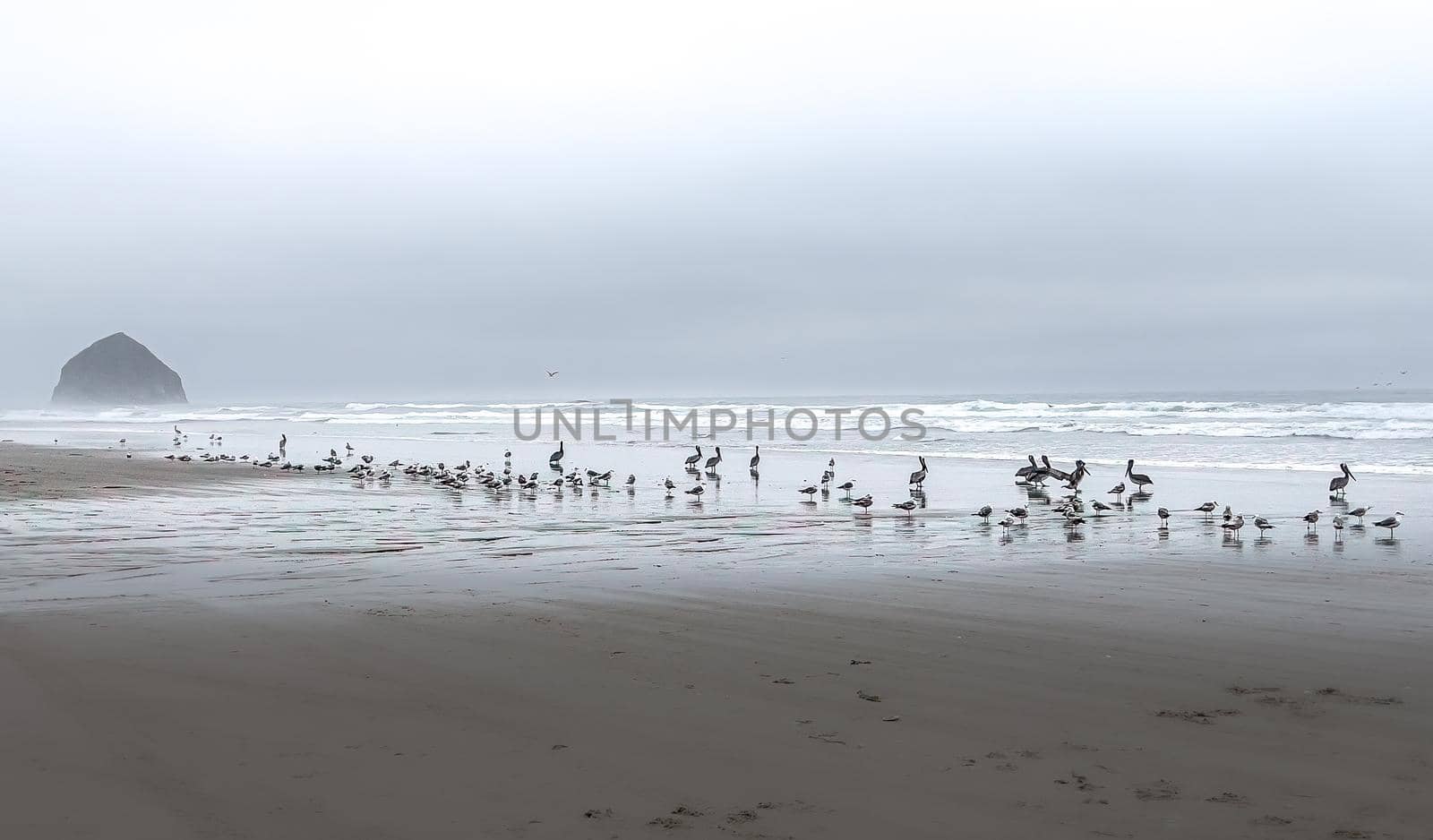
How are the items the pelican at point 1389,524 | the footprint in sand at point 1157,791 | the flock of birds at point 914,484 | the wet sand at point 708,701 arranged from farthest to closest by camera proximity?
the flock of birds at point 914,484 < the pelican at point 1389,524 < the footprint in sand at point 1157,791 < the wet sand at point 708,701

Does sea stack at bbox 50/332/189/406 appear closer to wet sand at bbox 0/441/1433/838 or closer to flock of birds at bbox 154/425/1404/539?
flock of birds at bbox 154/425/1404/539

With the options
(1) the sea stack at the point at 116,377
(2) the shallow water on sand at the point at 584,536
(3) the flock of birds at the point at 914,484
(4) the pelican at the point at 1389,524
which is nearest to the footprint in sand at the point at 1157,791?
(2) the shallow water on sand at the point at 584,536

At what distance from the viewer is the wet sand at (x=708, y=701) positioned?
12.9 feet

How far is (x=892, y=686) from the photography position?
18.2ft

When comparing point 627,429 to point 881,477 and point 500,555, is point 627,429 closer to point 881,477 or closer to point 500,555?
point 881,477

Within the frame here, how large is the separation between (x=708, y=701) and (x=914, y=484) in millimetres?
14402

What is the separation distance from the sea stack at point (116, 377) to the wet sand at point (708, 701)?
450 feet

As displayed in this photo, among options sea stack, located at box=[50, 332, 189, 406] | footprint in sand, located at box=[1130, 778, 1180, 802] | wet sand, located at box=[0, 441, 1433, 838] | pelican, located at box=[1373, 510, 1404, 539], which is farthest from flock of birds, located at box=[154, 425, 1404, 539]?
sea stack, located at box=[50, 332, 189, 406]

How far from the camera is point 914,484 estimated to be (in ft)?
62.7

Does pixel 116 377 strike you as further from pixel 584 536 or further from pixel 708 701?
pixel 708 701

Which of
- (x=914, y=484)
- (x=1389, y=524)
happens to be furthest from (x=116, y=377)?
(x=1389, y=524)

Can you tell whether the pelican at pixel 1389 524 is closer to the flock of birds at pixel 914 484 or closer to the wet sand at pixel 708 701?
the flock of birds at pixel 914 484

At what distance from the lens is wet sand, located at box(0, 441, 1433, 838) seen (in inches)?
155

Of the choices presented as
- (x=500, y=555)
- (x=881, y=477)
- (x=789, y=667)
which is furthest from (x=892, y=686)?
(x=881, y=477)
